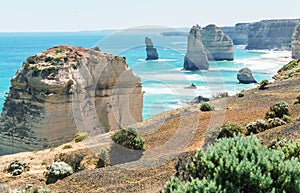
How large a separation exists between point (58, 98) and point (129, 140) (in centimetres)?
1365

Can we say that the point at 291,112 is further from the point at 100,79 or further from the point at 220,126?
the point at 100,79

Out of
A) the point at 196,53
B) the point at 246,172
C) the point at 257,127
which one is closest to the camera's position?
the point at 246,172

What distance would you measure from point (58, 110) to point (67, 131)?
2191mm

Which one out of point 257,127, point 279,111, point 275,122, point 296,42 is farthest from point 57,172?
point 296,42

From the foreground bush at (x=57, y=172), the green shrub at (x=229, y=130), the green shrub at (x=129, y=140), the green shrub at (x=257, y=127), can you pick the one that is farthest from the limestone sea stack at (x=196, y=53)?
the foreground bush at (x=57, y=172)

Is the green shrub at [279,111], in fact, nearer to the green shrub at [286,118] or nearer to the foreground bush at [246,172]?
the green shrub at [286,118]

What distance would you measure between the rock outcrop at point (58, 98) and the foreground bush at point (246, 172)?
81.2ft

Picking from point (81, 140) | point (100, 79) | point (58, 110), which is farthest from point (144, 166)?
point (100, 79)

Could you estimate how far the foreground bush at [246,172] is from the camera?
→ 9867 millimetres

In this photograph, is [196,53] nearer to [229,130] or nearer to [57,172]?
[229,130]

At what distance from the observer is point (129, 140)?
22.2 metres

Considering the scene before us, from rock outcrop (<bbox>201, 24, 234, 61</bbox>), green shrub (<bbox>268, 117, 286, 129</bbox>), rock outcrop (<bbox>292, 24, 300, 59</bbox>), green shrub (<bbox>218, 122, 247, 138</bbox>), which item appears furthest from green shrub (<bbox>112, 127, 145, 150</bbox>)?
rock outcrop (<bbox>201, 24, 234, 61</bbox>)

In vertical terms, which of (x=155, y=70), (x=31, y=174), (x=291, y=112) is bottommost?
(x=155, y=70)

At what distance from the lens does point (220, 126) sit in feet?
67.2
